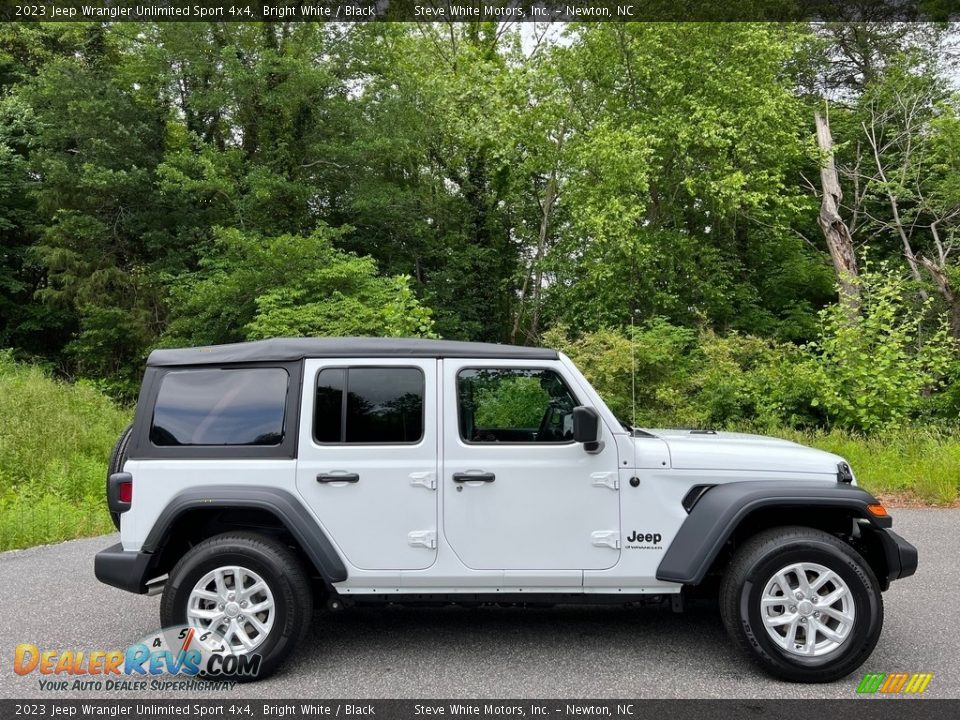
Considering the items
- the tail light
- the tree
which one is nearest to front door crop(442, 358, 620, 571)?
the tail light

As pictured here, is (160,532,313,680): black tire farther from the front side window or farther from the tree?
the tree

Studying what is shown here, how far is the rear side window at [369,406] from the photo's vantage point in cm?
429

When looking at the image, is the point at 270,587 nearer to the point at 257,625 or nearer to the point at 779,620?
the point at 257,625

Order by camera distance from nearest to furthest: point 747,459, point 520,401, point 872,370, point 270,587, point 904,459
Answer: point 270,587 < point 747,459 < point 520,401 < point 904,459 < point 872,370

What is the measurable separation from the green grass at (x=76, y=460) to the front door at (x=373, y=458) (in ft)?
→ 16.7

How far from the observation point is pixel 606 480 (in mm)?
4211

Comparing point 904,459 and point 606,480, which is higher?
point 606,480

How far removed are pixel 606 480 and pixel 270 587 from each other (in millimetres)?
1993

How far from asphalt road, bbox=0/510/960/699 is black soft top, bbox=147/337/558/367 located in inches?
70.8

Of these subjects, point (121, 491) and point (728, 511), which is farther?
point (121, 491)

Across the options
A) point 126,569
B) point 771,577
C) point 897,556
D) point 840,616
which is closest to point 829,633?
point 840,616

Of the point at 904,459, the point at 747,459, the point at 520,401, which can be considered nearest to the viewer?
the point at 747,459

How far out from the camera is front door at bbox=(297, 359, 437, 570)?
13.7 feet

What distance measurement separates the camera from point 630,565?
13.6ft
